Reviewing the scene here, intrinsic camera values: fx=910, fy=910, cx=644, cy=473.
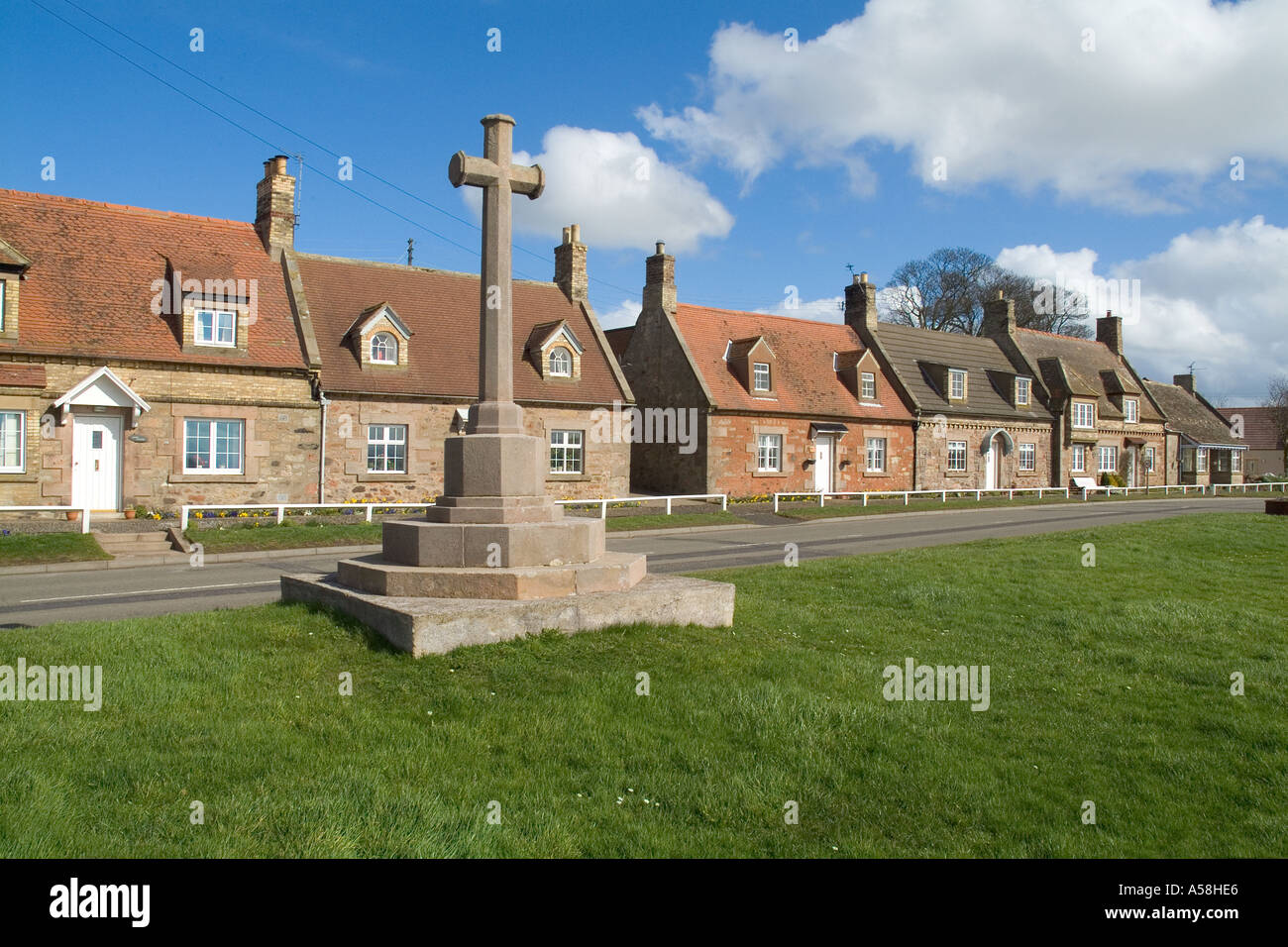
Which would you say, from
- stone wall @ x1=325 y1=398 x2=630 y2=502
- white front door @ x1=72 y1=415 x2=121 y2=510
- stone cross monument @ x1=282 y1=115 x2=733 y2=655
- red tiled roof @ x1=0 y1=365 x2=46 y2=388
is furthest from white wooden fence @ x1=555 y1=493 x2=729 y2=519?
stone cross monument @ x1=282 y1=115 x2=733 y2=655

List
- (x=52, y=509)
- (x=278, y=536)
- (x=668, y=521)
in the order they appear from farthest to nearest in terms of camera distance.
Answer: (x=668, y=521), (x=52, y=509), (x=278, y=536)

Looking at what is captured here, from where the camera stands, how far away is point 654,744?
5.77 m

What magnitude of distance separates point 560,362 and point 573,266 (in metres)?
4.99

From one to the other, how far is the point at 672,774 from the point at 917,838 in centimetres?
141

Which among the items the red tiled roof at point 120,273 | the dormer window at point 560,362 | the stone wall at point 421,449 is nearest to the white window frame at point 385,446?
the stone wall at point 421,449

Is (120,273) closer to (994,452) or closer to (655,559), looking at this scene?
(655,559)

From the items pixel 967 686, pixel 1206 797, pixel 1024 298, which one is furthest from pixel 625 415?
pixel 1024 298

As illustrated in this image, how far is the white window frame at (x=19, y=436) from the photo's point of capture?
2217 centimetres

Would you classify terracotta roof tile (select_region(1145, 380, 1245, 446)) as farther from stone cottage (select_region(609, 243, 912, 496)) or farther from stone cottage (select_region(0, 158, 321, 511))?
stone cottage (select_region(0, 158, 321, 511))

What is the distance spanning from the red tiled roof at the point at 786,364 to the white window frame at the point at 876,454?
1.06 meters

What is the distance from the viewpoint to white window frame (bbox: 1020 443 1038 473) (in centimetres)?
4609

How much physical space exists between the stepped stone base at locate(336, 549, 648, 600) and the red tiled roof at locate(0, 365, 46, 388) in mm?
18224

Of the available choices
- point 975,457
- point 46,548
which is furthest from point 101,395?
point 975,457

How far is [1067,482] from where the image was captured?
156ft
